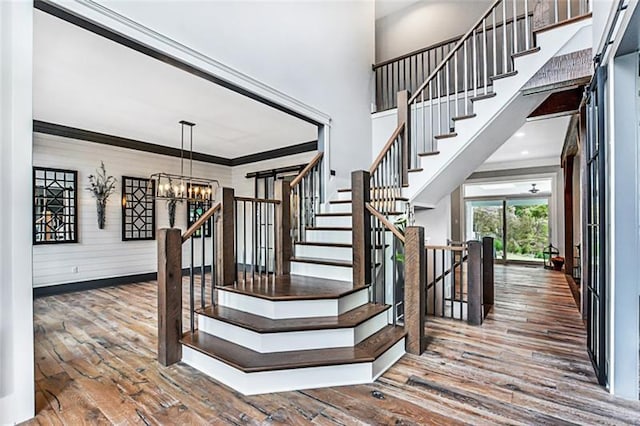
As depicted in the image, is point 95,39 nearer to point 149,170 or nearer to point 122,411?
point 122,411

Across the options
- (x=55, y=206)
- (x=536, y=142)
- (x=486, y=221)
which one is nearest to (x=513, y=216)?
(x=486, y=221)

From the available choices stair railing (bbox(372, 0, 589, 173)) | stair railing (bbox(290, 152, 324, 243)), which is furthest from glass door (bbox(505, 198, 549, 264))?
stair railing (bbox(290, 152, 324, 243))

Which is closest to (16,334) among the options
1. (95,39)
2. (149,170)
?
(95,39)

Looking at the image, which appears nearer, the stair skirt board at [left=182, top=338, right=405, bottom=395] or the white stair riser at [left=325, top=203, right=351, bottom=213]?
the stair skirt board at [left=182, top=338, right=405, bottom=395]

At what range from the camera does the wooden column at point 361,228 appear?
3072mm

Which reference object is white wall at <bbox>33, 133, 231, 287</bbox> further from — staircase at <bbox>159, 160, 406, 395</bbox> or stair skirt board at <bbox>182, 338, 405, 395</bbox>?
stair skirt board at <bbox>182, 338, 405, 395</bbox>

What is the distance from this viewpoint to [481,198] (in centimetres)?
975

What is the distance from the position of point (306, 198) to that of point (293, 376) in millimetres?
2825

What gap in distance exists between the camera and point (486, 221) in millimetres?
9750

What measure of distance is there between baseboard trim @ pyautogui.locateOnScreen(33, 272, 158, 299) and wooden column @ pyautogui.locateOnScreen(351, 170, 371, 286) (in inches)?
212

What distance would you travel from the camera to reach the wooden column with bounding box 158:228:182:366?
2.60m

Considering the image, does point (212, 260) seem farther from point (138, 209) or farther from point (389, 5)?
point (389, 5)

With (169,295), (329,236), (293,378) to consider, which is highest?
(329,236)

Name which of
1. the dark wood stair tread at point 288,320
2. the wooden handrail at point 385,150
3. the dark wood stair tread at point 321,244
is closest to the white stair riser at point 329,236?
the dark wood stair tread at point 321,244
